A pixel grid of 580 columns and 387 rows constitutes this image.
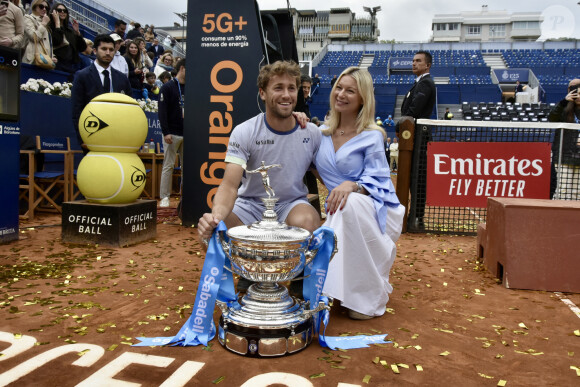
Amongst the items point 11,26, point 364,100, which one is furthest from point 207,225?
point 11,26

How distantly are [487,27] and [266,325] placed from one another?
248 feet

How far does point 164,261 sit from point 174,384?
2.15 meters

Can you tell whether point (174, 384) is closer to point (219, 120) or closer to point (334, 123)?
point (334, 123)

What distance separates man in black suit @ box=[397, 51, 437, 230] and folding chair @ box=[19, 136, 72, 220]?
437 centimetres

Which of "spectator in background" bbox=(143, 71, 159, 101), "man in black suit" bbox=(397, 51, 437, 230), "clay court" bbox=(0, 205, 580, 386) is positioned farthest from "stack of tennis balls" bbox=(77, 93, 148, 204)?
"spectator in background" bbox=(143, 71, 159, 101)

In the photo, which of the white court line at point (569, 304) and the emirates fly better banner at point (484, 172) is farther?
the emirates fly better banner at point (484, 172)

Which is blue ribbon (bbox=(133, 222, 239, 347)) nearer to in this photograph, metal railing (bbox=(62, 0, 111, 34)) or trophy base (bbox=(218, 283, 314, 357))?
trophy base (bbox=(218, 283, 314, 357))

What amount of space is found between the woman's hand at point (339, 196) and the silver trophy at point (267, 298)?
46cm

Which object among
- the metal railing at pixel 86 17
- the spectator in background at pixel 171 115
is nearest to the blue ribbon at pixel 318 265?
the spectator in background at pixel 171 115

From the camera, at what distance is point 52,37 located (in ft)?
27.4

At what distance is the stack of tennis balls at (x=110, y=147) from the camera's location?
4.25 m

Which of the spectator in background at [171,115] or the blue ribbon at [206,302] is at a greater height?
the spectator in background at [171,115]

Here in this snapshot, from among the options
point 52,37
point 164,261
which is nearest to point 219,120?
point 164,261

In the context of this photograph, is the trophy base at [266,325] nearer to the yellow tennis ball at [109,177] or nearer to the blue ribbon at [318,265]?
the blue ribbon at [318,265]
